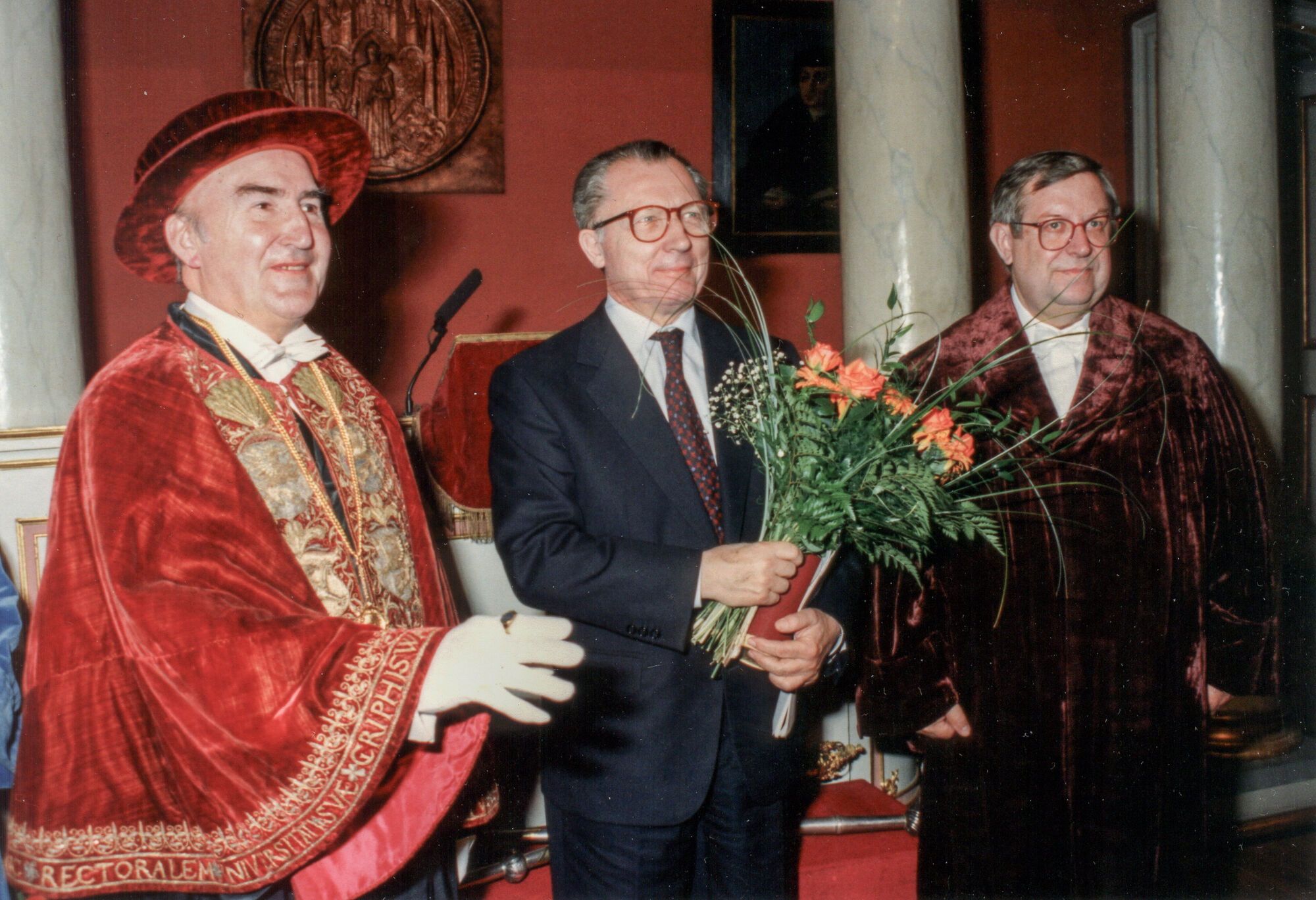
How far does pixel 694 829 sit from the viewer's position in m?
1.62

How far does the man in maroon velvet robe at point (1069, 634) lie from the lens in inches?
72.6

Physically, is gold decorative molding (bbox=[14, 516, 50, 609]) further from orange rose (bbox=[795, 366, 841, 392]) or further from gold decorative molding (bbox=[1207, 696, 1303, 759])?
gold decorative molding (bbox=[1207, 696, 1303, 759])

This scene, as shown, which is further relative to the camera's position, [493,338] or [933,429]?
[493,338]

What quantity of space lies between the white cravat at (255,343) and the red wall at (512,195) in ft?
8.47

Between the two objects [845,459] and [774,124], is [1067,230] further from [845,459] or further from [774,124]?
[774,124]

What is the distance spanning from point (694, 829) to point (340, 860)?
0.63 metres

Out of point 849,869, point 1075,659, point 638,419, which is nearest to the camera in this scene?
point 638,419

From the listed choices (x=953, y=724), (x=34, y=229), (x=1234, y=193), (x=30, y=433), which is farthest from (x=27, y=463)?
(x=1234, y=193)

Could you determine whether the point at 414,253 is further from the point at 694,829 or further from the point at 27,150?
the point at 694,829

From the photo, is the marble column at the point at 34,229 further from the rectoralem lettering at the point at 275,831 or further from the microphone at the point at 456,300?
the rectoralem lettering at the point at 275,831

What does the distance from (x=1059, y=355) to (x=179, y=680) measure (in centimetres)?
176

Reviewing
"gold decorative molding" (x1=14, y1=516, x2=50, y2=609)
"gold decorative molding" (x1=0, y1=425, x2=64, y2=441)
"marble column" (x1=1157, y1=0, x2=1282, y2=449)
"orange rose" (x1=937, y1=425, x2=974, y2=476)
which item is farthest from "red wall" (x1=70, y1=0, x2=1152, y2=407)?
"orange rose" (x1=937, y1=425, x2=974, y2=476)

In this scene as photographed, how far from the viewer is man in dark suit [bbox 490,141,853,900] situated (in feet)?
4.87

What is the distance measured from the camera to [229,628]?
41.4 inches
